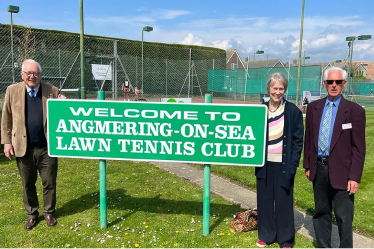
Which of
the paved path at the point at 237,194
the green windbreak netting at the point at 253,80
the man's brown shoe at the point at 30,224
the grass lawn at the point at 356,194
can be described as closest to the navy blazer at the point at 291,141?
the paved path at the point at 237,194

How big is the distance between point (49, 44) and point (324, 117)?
2250 cm

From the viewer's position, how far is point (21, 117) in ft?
11.9

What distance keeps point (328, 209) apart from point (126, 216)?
2.51 metres

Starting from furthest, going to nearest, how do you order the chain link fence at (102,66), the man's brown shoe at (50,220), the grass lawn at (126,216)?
the chain link fence at (102,66), the man's brown shoe at (50,220), the grass lawn at (126,216)

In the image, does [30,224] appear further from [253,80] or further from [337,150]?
[253,80]

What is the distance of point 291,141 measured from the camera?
10.4 ft

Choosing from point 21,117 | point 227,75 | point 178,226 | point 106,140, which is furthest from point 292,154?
point 227,75

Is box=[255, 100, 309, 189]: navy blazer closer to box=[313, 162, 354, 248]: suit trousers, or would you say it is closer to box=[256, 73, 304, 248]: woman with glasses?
box=[256, 73, 304, 248]: woman with glasses

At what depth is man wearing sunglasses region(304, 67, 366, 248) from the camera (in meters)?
2.87

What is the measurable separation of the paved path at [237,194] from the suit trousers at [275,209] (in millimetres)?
496

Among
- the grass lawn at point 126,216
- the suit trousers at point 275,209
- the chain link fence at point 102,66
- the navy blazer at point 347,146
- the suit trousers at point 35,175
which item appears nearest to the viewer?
the navy blazer at point 347,146

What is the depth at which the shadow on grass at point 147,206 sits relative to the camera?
14.3 ft

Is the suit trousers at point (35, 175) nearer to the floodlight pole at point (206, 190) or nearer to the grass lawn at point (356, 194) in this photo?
the floodlight pole at point (206, 190)

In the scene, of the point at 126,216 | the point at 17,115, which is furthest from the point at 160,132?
the point at 17,115
